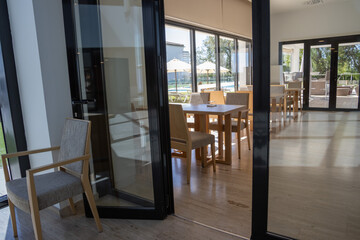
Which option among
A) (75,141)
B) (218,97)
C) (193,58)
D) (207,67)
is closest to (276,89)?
(75,141)

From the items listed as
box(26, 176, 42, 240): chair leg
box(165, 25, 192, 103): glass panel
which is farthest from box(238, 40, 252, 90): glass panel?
box(26, 176, 42, 240): chair leg

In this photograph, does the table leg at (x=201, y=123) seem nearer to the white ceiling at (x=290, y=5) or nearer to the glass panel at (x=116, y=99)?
the glass panel at (x=116, y=99)

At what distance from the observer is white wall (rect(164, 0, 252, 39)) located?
4748mm

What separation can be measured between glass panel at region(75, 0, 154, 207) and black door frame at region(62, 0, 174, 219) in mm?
58

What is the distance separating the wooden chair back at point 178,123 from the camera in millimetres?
2959

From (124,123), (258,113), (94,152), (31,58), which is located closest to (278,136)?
(258,113)

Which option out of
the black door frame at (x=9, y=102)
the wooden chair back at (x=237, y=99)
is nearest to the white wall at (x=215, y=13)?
the wooden chair back at (x=237, y=99)

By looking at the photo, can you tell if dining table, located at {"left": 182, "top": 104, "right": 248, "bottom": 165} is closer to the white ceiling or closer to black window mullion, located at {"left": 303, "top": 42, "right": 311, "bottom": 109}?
black window mullion, located at {"left": 303, "top": 42, "right": 311, "bottom": 109}

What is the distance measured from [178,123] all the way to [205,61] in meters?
3.31

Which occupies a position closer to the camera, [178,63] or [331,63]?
[331,63]

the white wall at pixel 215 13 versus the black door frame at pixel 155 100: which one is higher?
the white wall at pixel 215 13

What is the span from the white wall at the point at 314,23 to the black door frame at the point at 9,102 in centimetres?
232

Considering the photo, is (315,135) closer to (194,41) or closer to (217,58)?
(194,41)

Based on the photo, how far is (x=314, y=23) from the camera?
1.69 m
